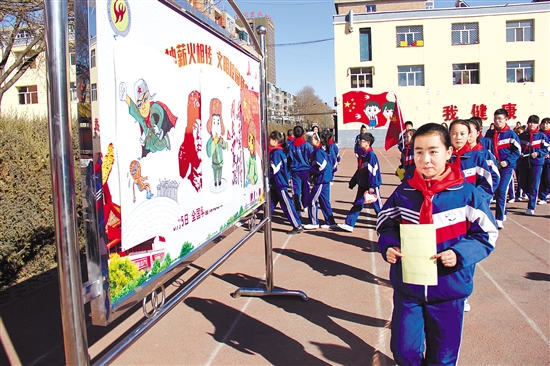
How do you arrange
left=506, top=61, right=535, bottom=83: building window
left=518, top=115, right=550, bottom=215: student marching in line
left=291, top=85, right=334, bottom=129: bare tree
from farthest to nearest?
left=291, top=85, right=334, bottom=129: bare tree
left=506, top=61, right=535, bottom=83: building window
left=518, top=115, right=550, bottom=215: student marching in line

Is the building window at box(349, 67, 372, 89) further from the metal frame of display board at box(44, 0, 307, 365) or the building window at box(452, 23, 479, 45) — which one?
the metal frame of display board at box(44, 0, 307, 365)

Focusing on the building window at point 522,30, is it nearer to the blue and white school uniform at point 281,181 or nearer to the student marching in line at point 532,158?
the student marching in line at point 532,158

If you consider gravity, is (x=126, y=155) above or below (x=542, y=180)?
above

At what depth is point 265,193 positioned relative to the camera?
4984 millimetres

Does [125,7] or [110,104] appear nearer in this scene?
[110,104]

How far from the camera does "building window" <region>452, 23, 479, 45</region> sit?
1471 inches

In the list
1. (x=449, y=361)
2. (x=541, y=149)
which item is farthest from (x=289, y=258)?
(x=541, y=149)

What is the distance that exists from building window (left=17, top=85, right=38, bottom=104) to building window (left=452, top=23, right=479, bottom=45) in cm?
3555

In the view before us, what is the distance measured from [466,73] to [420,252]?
38.4 meters

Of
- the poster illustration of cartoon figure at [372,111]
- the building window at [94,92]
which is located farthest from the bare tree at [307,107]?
the building window at [94,92]

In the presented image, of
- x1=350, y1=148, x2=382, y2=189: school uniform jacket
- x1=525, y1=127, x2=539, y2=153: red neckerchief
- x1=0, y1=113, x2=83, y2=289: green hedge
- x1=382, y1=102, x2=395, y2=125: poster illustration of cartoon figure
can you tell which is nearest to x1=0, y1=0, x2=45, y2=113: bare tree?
x1=0, y1=113, x2=83, y2=289: green hedge

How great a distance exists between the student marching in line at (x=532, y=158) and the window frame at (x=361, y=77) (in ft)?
94.3

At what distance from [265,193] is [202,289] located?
4.73 ft

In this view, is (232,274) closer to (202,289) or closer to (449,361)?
(202,289)
